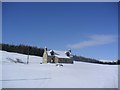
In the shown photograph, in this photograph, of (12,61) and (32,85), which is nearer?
(32,85)

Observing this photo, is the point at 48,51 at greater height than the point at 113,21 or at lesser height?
lesser

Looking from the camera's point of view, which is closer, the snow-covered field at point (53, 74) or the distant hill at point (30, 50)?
the snow-covered field at point (53, 74)

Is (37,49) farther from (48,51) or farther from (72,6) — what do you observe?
(72,6)

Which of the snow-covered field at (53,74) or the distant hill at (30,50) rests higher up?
the distant hill at (30,50)

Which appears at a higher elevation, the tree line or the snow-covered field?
the tree line

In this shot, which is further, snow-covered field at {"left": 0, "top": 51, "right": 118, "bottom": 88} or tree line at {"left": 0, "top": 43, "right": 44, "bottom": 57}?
tree line at {"left": 0, "top": 43, "right": 44, "bottom": 57}

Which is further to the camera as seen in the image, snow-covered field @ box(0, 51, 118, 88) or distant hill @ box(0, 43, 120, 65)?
distant hill @ box(0, 43, 120, 65)

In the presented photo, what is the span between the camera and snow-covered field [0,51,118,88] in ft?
23.0

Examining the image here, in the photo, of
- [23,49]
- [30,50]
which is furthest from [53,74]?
[23,49]

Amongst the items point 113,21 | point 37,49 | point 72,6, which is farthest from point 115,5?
point 37,49

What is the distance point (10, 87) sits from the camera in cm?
684

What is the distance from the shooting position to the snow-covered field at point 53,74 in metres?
7.00

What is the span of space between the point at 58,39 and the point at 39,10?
0.74 meters

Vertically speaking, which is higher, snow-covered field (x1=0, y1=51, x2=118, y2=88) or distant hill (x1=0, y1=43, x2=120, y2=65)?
distant hill (x1=0, y1=43, x2=120, y2=65)
